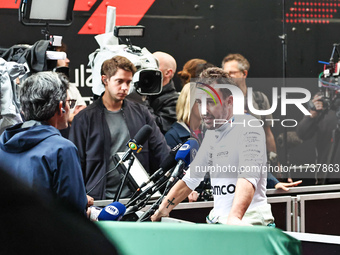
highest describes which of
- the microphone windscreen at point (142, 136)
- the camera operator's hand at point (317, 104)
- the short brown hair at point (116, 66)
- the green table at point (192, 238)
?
the short brown hair at point (116, 66)

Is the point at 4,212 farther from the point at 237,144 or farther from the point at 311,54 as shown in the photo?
the point at 311,54

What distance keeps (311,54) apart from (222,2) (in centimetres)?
120

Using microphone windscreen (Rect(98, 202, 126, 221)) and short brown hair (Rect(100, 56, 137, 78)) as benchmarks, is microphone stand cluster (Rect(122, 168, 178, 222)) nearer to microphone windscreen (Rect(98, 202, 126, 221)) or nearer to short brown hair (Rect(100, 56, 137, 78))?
microphone windscreen (Rect(98, 202, 126, 221))

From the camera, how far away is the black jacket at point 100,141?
15.1 ft

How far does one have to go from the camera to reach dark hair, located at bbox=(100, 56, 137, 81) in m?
4.83

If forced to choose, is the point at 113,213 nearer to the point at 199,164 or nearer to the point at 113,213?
the point at 113,213

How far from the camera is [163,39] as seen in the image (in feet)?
21.5

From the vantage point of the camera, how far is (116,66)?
190 inches

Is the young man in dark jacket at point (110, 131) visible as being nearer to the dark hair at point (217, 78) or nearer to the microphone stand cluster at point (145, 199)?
the microphone stand cluster at point (145, 199)

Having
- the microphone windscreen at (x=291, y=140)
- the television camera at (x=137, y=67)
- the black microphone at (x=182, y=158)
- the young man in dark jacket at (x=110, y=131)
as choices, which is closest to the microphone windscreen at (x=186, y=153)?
the black microphone at (x=182, y=158)

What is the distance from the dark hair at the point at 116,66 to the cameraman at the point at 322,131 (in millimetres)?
2556

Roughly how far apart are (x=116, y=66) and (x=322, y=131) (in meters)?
2.86

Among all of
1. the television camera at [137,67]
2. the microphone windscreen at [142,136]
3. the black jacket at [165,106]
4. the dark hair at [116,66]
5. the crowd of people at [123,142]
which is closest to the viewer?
the crowd of people at [123,142]

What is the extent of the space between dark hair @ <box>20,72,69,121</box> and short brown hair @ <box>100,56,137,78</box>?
166 centimetres
